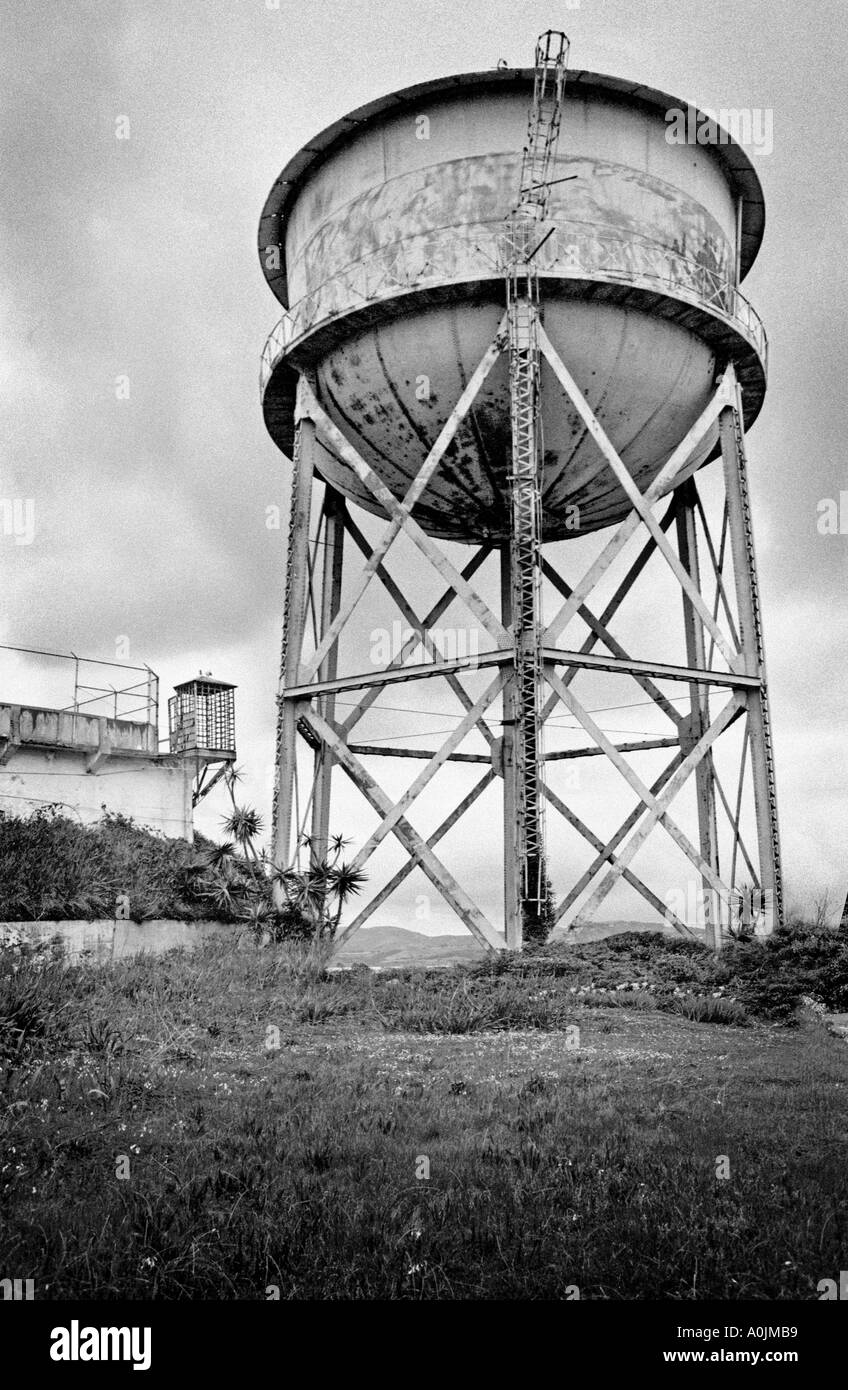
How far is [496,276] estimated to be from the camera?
1973cm

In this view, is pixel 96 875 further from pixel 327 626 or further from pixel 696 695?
pixel 696 695

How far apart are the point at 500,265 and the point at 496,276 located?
12.3 inches

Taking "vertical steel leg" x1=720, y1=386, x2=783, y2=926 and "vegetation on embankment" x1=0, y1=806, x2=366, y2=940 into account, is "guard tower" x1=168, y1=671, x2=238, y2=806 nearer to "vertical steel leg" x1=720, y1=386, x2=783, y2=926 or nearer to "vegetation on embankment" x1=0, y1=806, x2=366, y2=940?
"vegetation on embankment" x1=0, y1=806, x2=366, y2=940

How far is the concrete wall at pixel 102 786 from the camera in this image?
78.6 ft

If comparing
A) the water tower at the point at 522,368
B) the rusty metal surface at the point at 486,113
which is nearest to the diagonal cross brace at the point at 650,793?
the water tower at the point at 522,368

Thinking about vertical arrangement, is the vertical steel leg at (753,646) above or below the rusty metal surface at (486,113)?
below

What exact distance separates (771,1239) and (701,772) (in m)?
19.1

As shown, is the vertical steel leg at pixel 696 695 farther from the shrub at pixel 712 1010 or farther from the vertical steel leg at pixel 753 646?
the shrub at pixel 712 1010

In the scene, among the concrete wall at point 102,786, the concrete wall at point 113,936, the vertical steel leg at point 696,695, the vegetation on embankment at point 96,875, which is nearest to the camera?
the concrete wall at point 113,936

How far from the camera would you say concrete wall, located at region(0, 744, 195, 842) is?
78.6 ft

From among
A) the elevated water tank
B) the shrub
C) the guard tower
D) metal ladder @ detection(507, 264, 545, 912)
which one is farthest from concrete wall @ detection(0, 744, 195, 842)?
the shrub

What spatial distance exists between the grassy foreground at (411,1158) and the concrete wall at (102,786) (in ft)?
33.2
